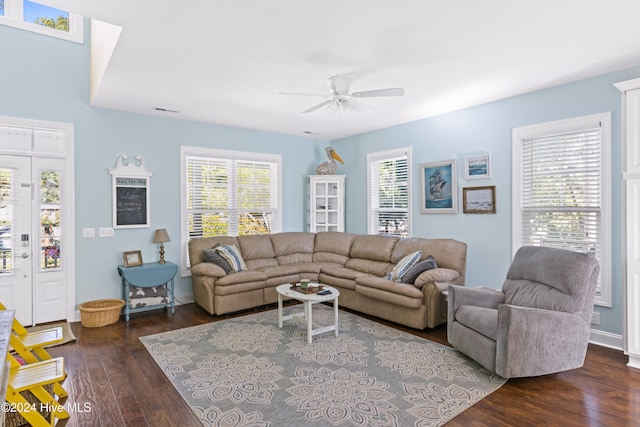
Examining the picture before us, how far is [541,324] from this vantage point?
268 centimetres

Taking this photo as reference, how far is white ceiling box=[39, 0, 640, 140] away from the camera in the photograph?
2312 mm

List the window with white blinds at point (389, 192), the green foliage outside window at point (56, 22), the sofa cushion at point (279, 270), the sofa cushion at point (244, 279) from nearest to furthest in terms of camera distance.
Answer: the green foliage outside window at point (56, 22) → the sofa cushion at point (244, 279) → the sofa cushion at point (279, 270) → the window with white blinds at point (389, 192)

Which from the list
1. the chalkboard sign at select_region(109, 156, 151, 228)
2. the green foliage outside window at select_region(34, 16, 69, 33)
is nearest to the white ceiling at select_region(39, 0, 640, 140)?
the green foliage outside window at select_region(34, 16, 69, 33)

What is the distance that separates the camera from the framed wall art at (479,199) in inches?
170

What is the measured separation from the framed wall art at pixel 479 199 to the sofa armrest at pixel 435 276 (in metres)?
0.92

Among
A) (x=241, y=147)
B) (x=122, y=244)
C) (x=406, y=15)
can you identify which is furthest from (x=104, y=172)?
(x=406, y=15)

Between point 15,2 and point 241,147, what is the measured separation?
305 cm

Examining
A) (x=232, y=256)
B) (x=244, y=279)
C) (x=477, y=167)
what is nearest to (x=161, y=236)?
(x=232, y=256)

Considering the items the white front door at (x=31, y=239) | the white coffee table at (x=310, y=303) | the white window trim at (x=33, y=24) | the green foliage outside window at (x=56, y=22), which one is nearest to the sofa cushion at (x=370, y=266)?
the white coffee table at (x=310, y=303)

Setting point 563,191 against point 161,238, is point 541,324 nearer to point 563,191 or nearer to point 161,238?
point 563,191

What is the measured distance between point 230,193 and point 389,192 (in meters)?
2.52

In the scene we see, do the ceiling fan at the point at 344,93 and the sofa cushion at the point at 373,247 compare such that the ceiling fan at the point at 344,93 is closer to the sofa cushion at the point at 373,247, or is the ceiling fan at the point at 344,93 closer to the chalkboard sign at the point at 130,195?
the sofa cushion at the point at 373,247

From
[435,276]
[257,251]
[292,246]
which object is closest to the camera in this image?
[435,276]

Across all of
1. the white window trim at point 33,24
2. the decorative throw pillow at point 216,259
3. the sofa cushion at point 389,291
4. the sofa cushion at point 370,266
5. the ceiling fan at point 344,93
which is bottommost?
the sofa cushion at point 389,291
